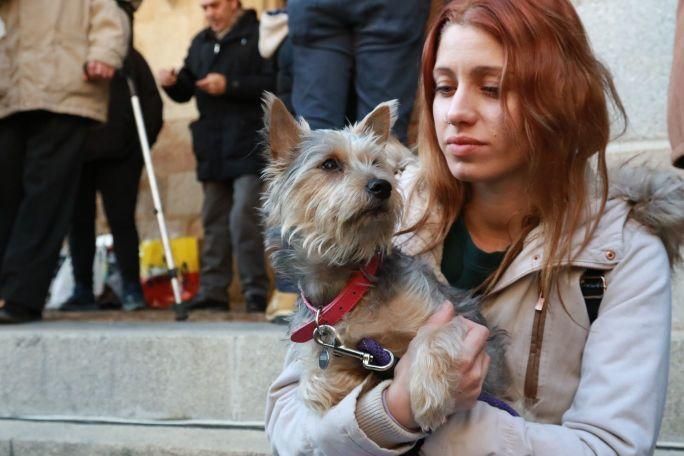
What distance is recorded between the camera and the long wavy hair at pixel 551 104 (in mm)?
2189

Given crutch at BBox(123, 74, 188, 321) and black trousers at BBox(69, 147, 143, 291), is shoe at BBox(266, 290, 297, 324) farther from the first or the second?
black trousers at BBox(69, 147, 143, 291)

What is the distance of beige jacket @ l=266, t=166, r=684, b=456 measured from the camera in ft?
6.64

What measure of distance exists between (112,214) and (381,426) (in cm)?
498

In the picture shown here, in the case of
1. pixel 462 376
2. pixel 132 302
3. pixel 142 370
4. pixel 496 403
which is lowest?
pixel 132 302

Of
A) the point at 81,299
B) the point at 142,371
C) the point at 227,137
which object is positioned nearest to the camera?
the point at 142,371

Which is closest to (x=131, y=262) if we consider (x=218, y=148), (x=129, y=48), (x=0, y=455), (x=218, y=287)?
(x=218, y=287)

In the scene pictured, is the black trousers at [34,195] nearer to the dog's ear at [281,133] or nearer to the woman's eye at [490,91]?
the dog's ear at [281,133]

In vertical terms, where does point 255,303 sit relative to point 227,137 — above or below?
below

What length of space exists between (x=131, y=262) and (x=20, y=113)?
153 centimetres

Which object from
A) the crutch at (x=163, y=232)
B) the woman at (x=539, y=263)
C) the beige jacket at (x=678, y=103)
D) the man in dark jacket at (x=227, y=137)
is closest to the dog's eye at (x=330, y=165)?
the woman at (x=539, y=263)

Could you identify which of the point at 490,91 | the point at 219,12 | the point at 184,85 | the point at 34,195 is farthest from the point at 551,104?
the point at 184,85

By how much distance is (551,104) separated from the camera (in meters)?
2.21

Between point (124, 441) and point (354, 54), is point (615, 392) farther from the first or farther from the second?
point (354, 54)

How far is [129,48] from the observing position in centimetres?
656
